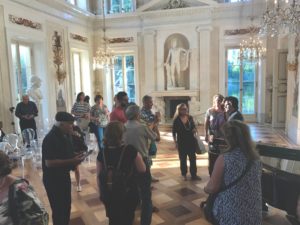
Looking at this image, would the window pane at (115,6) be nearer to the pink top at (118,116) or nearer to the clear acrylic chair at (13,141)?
the clear acrylic chair at (13,141)

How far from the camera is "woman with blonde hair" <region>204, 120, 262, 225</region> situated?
167cm

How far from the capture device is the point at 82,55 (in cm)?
1055

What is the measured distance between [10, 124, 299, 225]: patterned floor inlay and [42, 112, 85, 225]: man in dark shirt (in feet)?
2.68

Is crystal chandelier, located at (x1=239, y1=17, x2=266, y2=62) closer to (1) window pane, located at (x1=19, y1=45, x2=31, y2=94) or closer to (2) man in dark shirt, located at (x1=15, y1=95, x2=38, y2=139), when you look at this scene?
(2) man in dark shirt, located at (x1=15, y1=95, x2=38, y2=139)

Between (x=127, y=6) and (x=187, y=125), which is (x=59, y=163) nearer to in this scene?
(x=187, y=125)

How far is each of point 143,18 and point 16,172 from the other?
23.8 feet

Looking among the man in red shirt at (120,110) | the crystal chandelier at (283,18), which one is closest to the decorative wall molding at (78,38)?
the man in red shirt at (120,110)

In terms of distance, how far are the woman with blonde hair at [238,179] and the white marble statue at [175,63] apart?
27.8 ft

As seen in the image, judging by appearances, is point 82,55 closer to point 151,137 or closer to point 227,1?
point 227,1

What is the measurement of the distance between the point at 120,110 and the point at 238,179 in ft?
8.61

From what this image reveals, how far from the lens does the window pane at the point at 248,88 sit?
32.3ft

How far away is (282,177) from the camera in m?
2.40

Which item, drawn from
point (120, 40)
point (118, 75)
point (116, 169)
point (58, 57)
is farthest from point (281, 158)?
point (118, 75)

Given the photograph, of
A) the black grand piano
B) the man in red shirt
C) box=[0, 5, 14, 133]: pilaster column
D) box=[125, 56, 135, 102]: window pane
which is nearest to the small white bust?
box=[0, 5, 14, 133]: pilaster column
